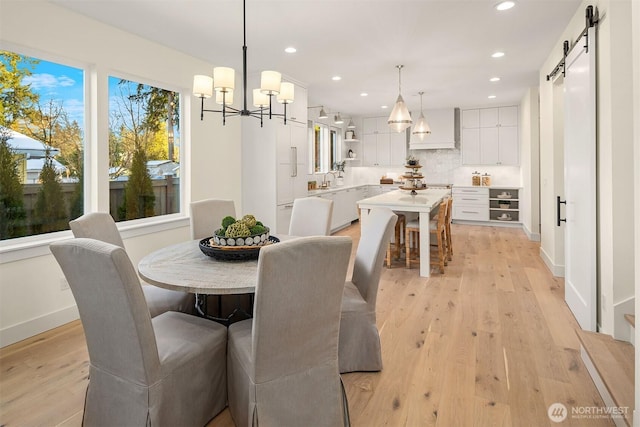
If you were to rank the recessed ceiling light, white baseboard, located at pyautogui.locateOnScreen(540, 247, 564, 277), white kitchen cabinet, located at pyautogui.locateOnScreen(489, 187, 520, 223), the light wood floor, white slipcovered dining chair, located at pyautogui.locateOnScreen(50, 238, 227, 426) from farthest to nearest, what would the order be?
1. white kitchen cabinet, located at pyautogui.locateOnScreen(489, 187, 520, 223)
2. white baseboard, located at pyautogui.locateOnScreen(540, 247, 564, 277)
3. the recessed ceiling light
4. the light wood floor
5. white slipcovered dining chair, located at pyautogui.locateOnScreen(50, 238, 227, 426)

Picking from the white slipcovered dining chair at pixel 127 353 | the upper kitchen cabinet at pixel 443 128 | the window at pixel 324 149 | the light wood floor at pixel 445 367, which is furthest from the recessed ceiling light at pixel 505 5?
the upper kitchen cabinet at pixel 443 128

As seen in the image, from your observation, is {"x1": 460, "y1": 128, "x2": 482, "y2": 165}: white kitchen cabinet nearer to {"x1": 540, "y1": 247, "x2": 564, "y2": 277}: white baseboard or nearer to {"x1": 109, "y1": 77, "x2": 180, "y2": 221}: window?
{"x1": 540, "y1": 247, "x2": 564, "y2": 277}: white baseboard

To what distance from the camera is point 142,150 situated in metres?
4.01

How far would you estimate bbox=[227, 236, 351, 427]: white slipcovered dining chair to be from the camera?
147 centimetres

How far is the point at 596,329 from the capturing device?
8.81 ft

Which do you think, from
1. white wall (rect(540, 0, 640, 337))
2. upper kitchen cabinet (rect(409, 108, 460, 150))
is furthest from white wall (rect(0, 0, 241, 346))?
upper kitchen cabinet (rect(409, 108, 460, 150))

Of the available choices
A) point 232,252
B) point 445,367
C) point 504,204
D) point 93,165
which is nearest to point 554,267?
point 445,367

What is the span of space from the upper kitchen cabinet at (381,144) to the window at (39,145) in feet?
22.7

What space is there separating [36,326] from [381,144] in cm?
779

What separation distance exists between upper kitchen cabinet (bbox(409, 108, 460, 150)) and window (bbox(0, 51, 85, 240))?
6.87m

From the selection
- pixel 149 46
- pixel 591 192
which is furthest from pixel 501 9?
pixel 149 46

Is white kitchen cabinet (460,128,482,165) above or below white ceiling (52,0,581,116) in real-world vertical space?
below

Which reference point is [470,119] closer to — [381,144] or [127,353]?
[381,144]

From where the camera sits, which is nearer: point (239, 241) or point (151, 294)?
point (239, 241)
